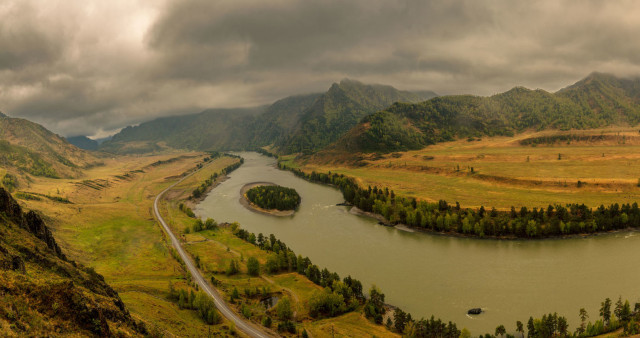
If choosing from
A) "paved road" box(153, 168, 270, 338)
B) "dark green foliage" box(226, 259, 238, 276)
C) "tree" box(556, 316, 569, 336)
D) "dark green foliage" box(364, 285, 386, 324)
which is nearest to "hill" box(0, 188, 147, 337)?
"paved road" box(153, 168, 270, 338)

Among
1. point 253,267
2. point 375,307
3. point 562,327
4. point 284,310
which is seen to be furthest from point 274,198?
point 562,327

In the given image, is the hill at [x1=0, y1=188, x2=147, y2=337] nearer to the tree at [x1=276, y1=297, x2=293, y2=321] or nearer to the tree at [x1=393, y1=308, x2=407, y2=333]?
the tree at [x1=276, y1=297, x2=293, y2=321]

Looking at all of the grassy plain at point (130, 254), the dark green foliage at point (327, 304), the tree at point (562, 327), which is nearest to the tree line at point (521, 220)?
the tree at point (562, 327)

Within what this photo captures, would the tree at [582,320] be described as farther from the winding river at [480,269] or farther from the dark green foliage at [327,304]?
the dark green foliage at [327,304]

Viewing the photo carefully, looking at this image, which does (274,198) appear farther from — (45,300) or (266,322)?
(45,300)

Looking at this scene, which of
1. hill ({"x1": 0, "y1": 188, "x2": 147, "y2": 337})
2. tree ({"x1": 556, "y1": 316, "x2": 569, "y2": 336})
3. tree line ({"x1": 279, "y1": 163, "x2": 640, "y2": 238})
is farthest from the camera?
tree line ({"x1": 279, "y1": 163, "x2": 640, "y2": 238})

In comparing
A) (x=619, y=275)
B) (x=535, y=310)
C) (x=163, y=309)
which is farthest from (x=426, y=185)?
(x=163, y=309)

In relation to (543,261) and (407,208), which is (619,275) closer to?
(543,261)
